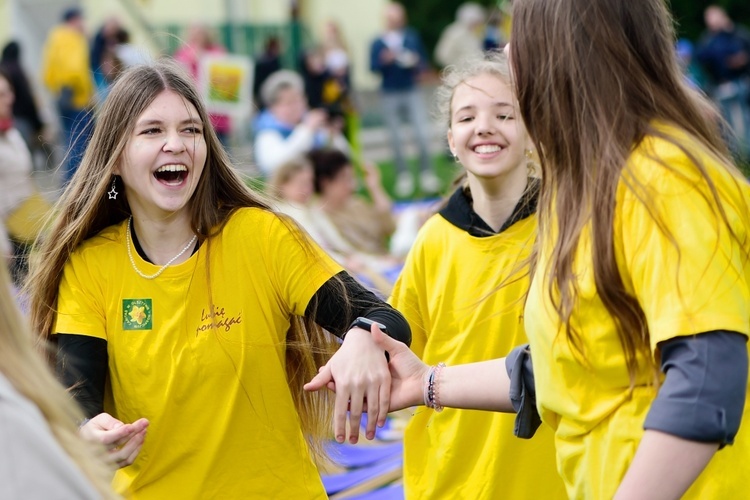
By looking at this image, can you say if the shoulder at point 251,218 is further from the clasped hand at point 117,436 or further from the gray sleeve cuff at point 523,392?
the gray sleeve cuff at point 523,392

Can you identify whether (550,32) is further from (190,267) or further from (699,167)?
(190,267)

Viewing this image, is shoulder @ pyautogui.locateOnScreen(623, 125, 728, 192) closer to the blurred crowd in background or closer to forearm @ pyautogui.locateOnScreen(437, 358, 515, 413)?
forearm @ pyautogui.locateOnScreen(437, 358, 515, 413)

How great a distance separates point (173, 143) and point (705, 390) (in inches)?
66.6

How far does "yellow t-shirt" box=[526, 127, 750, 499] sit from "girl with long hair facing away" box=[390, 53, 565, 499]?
4.02 feet

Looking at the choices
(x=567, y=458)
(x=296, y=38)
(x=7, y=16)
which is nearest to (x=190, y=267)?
(x=567, y=458)

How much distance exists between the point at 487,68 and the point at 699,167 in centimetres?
200

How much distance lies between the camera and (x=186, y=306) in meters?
3.06

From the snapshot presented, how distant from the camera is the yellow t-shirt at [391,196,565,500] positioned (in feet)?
11.4

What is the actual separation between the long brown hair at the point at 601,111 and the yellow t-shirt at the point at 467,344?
1.26 meters

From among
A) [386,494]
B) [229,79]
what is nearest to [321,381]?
[386,494]

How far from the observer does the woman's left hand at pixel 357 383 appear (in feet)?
9.02

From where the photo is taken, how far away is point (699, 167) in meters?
2.01

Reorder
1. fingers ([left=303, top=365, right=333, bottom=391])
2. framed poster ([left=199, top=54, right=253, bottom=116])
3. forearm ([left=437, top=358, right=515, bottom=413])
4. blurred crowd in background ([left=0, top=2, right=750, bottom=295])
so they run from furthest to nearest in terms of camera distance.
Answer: framed poster ([left=199, top=54, right=253, bottom=116]), blurred crowd in background ([left=0, top=2, right=750, bottom=295]), fingers ([left=303, top=365, right=333, bottom=391]), forearm ([left=437, top=358, right=515, bottom=413])

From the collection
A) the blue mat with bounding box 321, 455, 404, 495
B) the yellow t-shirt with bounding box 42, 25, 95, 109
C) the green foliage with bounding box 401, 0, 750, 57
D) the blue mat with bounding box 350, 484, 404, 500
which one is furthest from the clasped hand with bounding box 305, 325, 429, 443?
the green foliage with bounding box 401, 0, 750, 57
